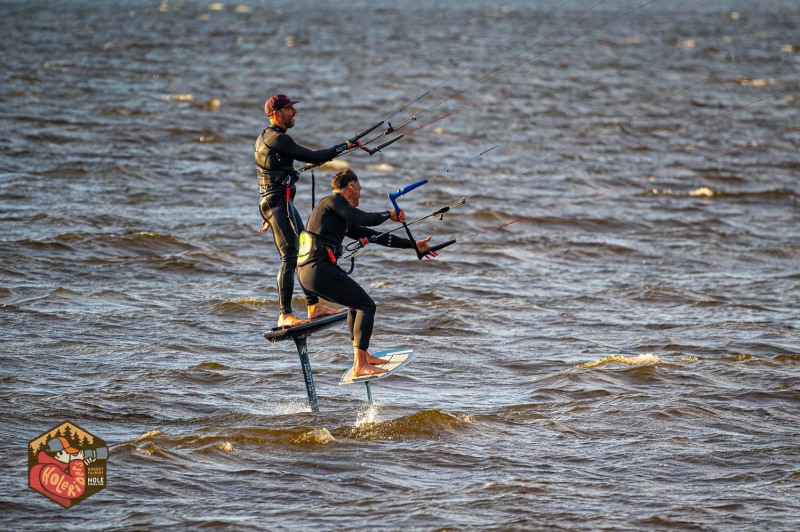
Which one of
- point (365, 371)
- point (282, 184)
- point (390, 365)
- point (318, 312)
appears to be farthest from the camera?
point (318, 312)

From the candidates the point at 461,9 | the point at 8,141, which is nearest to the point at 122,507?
the point at 8,141

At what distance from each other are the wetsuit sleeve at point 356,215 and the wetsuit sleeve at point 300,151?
1.59ft

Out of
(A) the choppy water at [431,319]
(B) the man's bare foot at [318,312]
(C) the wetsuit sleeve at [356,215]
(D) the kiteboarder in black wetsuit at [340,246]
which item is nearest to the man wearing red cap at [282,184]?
(B) the man's bare foot at [318,312]

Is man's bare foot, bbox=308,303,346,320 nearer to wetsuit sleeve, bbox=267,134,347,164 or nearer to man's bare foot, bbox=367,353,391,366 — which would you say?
man's bare foot, bbox=367,353,391,366

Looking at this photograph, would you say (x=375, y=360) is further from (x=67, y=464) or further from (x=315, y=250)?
(x=67, y=464)

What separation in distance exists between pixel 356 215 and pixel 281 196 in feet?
3.21

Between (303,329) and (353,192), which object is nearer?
(353,192)

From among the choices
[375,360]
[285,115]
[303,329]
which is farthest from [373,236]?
[285,115]

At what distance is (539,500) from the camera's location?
11984 millimetres

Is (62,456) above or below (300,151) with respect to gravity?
below

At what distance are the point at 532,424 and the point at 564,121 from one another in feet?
91.0

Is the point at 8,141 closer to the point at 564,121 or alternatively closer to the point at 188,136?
the point at 188,136

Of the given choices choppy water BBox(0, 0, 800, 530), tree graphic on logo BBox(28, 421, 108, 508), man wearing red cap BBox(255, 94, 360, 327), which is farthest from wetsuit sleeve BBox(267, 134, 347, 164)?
tree graphic on logo BBox(28, 421, 108, 508)

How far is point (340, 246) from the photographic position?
13.5 meters
